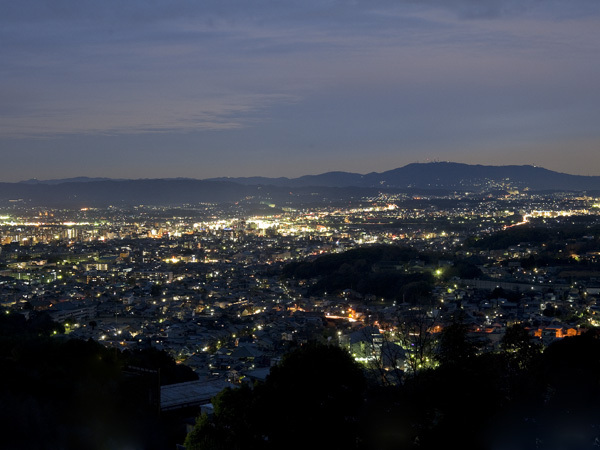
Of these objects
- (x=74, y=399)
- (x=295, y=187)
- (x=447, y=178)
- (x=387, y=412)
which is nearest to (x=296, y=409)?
(x=387, y=412)

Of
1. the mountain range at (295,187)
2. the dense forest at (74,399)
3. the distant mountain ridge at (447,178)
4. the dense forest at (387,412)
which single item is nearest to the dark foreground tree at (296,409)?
the dense forest at (387,412)

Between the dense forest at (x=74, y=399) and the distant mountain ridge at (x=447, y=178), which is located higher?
the distant mountain ridge at (x=447, y=178)

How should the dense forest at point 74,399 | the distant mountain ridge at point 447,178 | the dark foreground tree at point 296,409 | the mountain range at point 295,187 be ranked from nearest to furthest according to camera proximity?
the dark foreground tree at point 296,409 < the dense forest at point 74,399 < the mountain range at point 295,187 < the distant mountain ridge at point 447,178

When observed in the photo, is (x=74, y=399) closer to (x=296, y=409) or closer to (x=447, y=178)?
(x=296, y=409)

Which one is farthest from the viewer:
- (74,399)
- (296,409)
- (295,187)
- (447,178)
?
(447,178)

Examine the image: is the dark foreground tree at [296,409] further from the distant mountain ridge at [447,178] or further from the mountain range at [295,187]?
the distant mountain ridge at [447,178]

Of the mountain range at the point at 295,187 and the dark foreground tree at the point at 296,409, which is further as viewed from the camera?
the mountain range at the point at 295,187

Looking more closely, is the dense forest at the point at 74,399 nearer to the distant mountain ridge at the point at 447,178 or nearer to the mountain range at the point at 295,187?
the mountain range at the point at 295,187

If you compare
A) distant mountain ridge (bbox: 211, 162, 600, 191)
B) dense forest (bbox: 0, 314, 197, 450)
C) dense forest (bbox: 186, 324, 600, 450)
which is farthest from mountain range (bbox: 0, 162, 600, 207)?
dense forest (bbox: 186, 324, 600, 450)

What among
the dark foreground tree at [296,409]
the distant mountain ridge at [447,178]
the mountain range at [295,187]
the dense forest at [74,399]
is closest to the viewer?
the dark foreground tree at [296,409]
